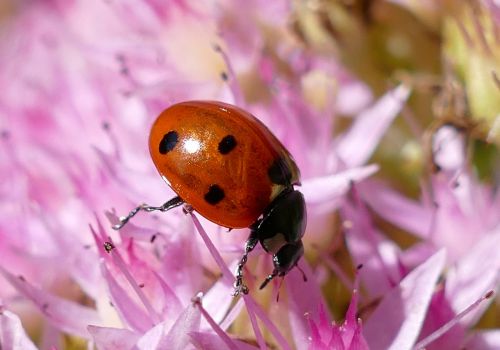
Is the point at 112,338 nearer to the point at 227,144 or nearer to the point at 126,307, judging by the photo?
the point at 126,307

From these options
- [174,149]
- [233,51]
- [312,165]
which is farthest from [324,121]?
[174,149]

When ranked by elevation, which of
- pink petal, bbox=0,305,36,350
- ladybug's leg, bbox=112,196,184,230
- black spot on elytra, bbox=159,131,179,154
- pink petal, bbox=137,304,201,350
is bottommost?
pink petal, bbox=137,304,201,350

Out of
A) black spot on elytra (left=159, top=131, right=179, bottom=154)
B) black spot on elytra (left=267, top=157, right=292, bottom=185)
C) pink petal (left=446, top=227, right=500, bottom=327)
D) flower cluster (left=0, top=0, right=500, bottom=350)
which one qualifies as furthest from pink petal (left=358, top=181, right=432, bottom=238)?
black spot on elytra (left=159, top=131, right=179, bottom=154)

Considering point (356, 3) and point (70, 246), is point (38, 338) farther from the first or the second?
point (356, 3)

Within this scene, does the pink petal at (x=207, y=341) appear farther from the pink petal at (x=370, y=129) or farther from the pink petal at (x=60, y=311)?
the pink petal at (x=370, y=129)

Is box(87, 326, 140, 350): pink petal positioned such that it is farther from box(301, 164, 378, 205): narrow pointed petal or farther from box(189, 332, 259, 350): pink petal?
box(301, 164, 378, 205): narrow pointed petal

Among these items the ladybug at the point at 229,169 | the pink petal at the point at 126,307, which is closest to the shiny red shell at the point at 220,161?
the ladybug at the point at 229,169
